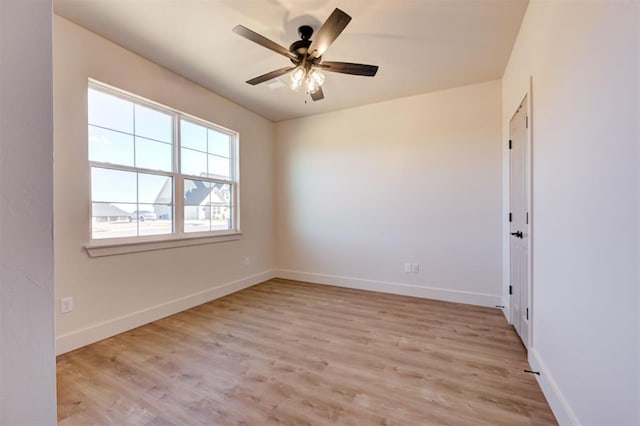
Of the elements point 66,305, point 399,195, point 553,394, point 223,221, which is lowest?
point 553,394

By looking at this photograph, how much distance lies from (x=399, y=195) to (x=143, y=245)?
125 inches

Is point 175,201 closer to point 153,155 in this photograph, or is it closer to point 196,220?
point 196,220

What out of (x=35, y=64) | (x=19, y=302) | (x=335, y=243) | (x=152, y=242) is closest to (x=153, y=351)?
(x=152, y=242)

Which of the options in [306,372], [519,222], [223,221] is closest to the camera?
[306,372]

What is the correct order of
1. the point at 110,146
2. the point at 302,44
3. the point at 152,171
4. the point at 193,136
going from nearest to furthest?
the point at 302,44, the point at 110,146, the point at 152,171, the point at 193,136

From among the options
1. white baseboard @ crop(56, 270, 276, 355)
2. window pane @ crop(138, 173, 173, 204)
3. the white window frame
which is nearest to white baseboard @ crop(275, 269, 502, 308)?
white baseboard @ crop(56, 270, 276, 355)

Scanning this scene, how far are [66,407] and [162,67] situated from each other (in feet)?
10.1

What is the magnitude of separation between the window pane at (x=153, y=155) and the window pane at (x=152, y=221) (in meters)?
0.44

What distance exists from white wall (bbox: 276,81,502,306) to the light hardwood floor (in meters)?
0.72

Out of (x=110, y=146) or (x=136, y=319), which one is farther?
(x=136, y=319)

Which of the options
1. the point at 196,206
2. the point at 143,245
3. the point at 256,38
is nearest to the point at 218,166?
the point at 196,206

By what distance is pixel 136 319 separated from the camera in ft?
8.97

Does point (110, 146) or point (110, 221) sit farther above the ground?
point (110, 146)

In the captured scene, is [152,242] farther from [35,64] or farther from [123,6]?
[35,64]
